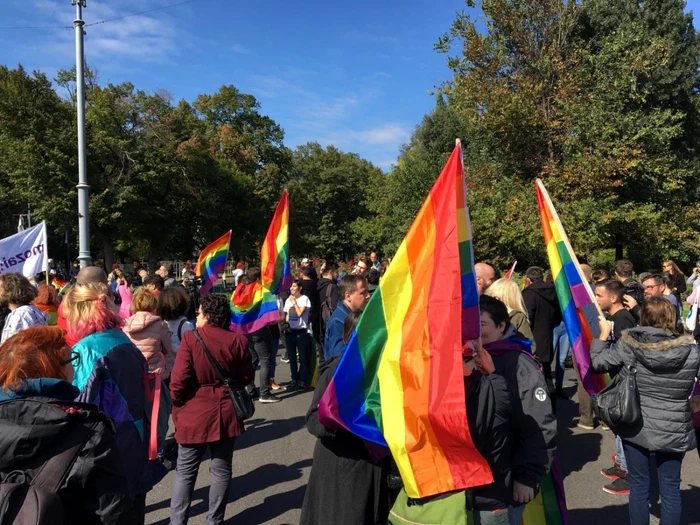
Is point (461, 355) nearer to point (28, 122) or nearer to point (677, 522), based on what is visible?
point (677, 522)

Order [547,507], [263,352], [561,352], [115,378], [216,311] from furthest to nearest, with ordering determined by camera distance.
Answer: [263,352], [561,352], [216,311], [115,378], [547,507]

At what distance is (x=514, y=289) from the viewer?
4.48m

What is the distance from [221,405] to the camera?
12.4 feet

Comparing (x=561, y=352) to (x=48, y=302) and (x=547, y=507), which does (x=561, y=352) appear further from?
(x=48, y=302)

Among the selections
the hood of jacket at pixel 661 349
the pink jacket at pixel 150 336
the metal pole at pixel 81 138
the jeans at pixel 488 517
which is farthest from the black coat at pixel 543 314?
the metal pole at pixel 81 138

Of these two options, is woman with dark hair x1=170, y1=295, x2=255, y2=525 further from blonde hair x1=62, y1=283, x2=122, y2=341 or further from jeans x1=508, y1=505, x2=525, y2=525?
jeans x1=508, y1=505, x2=525, y2=525

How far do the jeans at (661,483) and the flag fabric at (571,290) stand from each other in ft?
1.94

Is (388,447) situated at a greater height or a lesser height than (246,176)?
lesser

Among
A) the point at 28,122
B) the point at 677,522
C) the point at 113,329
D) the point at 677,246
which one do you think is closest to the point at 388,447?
the point at 113,329

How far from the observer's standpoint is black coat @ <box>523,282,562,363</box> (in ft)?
22.0

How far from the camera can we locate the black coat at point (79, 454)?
5.90ft

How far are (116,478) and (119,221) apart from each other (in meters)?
27.6

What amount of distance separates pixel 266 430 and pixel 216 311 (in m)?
2.79

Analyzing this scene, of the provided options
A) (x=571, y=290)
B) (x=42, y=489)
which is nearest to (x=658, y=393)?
(x=571, y=290)
